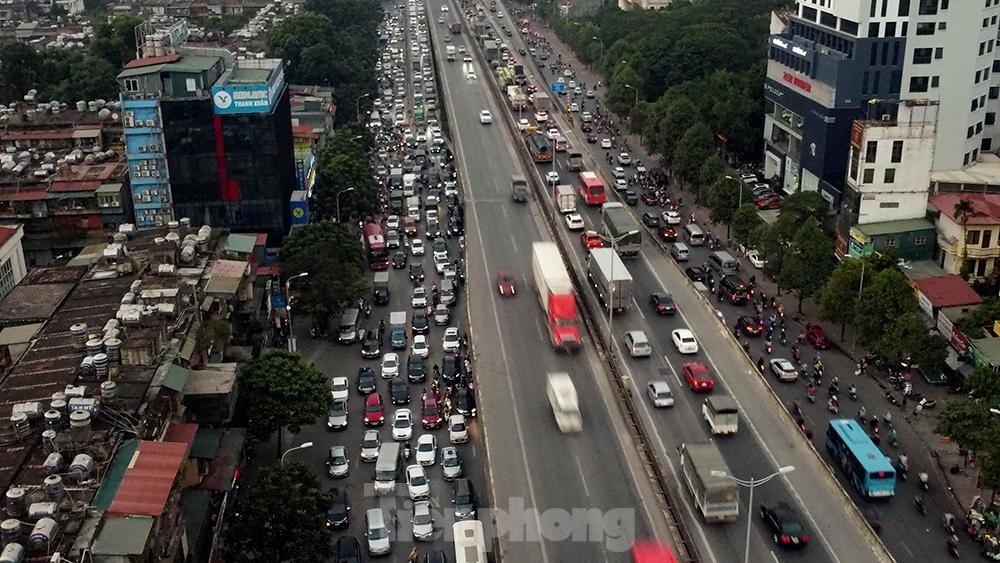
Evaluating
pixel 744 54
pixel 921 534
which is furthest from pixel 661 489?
pixel 744 54

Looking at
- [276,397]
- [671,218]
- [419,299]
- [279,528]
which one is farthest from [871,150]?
[279,528]

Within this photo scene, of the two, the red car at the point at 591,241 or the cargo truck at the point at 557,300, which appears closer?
the cargo truck at the point at 557,300

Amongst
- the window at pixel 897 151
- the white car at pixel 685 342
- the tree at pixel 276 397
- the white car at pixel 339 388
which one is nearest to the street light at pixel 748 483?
the white car at pixel 685 342

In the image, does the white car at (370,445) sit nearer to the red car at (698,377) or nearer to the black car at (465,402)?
the black car at (465,402)

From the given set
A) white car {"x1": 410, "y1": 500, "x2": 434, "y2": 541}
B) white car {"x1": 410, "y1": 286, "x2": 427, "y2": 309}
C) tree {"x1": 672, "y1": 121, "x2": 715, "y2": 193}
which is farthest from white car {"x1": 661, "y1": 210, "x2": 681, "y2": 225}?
white car {"x1": 410, "y1": 500, "x2": 434, "y2": 541}

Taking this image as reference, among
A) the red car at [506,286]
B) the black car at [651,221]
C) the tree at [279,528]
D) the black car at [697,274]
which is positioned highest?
the red car at [506,286]

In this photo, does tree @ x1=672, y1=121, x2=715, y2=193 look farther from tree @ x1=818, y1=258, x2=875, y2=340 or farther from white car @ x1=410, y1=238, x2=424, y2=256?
tree @ x1=818, y1=258, x2=875, y2=340
